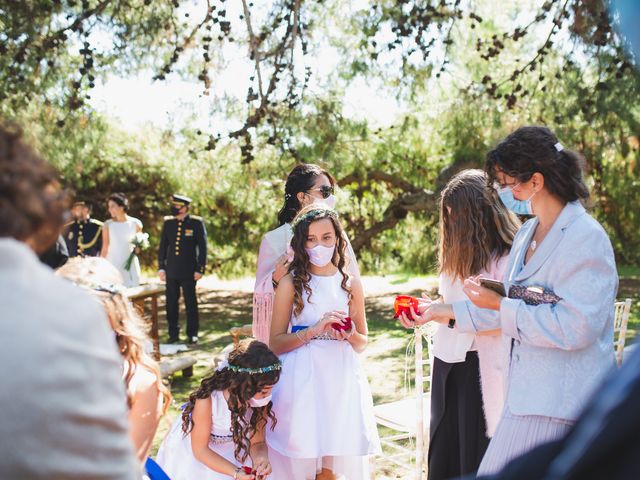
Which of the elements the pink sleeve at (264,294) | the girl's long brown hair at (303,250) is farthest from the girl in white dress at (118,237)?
the girl's long brown hair at (303,250)

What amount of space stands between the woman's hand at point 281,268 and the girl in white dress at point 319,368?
0.09 m

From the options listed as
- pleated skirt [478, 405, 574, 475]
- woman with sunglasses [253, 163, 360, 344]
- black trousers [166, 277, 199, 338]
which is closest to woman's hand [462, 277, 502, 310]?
pleated skirt [478, 405, 574, 475]

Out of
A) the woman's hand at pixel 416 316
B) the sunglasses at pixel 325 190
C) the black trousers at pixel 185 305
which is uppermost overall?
the sunglasses at pixel 325 190

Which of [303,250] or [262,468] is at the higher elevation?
[303,250]

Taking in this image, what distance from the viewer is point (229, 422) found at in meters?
3.17

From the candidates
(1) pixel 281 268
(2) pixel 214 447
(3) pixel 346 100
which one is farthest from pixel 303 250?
(3) pixel 346 100

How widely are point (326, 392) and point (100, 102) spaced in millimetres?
5851

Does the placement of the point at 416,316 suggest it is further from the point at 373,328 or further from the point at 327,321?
the point at 373,328

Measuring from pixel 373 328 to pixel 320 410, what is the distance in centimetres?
701

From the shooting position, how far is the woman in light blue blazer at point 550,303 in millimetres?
2213

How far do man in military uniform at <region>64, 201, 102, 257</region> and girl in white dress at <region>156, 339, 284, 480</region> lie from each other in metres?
7.32

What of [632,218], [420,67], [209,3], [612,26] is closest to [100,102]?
[209,3]

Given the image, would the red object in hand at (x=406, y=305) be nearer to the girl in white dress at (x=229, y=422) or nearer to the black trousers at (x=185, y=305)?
the girl in white dress at (x=229, y=422)

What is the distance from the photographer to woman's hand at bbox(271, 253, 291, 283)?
12.0 feet
